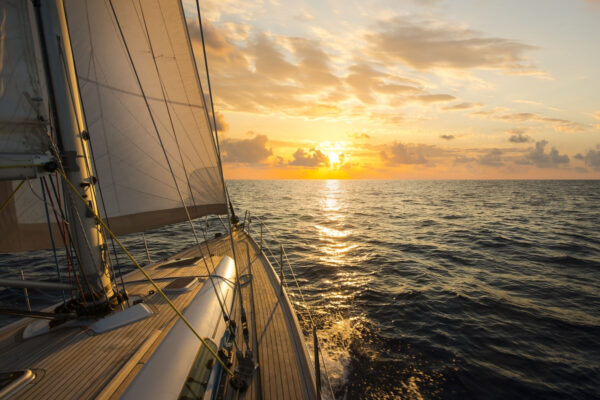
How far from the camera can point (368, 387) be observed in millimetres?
5941

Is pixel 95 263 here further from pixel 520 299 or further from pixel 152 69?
pixel 520 299

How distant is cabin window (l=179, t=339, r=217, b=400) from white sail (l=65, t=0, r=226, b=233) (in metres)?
3.26

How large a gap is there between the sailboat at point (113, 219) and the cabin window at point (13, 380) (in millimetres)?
15

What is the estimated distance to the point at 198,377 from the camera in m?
3.20

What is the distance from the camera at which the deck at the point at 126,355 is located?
3.30 metres

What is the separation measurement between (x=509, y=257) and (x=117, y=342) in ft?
61.5

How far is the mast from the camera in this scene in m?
4.15

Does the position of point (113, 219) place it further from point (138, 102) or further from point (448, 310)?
point (448, 310)

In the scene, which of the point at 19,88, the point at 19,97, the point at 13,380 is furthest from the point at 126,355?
the point at 19,88

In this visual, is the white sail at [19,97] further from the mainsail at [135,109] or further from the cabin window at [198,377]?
the cabin window at [198,377]

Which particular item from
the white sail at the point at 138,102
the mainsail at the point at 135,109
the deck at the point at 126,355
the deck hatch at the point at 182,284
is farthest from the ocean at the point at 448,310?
the white sail at the point at 138,102

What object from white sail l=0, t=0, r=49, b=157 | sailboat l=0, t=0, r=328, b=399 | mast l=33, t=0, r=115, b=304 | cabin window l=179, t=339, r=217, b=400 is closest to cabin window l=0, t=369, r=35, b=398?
sailboat l=0, t=0, r=328, b=399

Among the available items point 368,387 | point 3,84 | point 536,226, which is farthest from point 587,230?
point 3,84

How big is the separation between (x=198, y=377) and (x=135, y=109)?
6.27 meters
